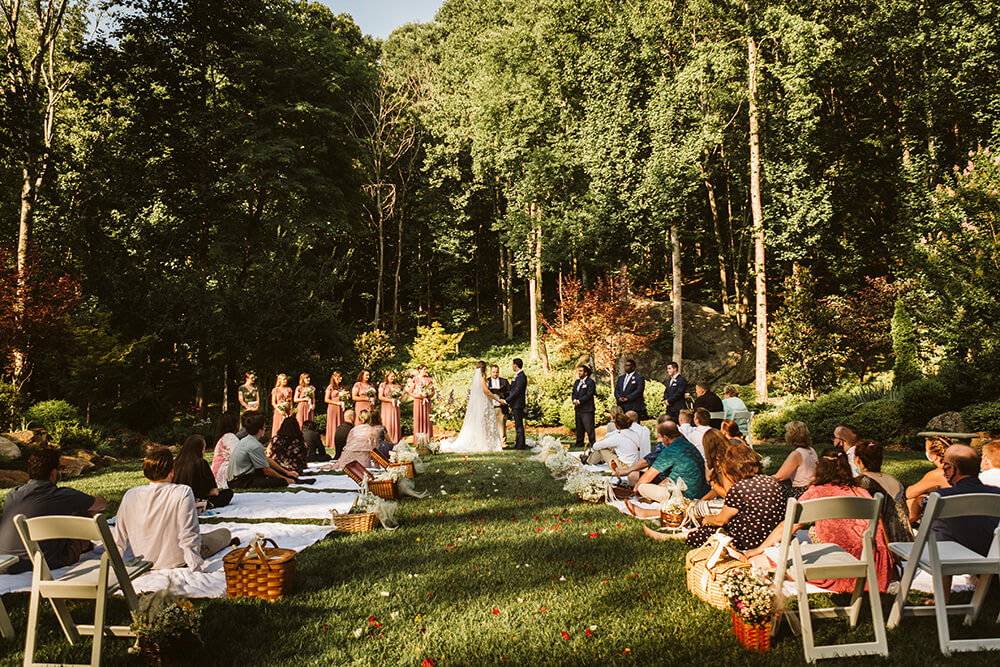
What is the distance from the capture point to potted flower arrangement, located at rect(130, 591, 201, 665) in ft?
10.9

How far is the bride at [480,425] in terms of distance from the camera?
1369 cm

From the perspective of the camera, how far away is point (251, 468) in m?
8.68

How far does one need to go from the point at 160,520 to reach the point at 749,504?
4.86 meters

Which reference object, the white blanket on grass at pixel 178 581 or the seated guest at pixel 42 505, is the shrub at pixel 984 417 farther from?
the seated guest at pixel 42 505

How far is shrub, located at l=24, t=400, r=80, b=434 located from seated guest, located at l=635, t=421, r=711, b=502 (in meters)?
13.0

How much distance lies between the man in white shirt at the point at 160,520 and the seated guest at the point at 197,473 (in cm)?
227

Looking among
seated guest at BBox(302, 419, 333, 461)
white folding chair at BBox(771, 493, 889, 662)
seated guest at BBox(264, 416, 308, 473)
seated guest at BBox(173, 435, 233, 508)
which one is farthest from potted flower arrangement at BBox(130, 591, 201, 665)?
seated guest at BBox(302, 419, 333, 461)

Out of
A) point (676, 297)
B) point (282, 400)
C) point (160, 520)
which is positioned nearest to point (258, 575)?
Answer: point (160, 520)

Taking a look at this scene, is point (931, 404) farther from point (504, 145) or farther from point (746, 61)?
point (504, 145)

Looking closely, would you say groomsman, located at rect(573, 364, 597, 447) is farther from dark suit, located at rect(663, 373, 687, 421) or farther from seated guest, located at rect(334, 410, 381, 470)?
seated guest, located at rect(334, 410, 381, 470)

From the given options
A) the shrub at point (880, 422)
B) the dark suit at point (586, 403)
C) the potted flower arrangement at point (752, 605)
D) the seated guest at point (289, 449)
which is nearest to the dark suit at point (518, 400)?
the dark suit at point (586, 403)

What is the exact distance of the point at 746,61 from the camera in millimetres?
21750

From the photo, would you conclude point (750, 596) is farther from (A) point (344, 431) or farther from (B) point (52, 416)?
(B) point (52, 416)

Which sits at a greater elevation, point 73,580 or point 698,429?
point 698,429
